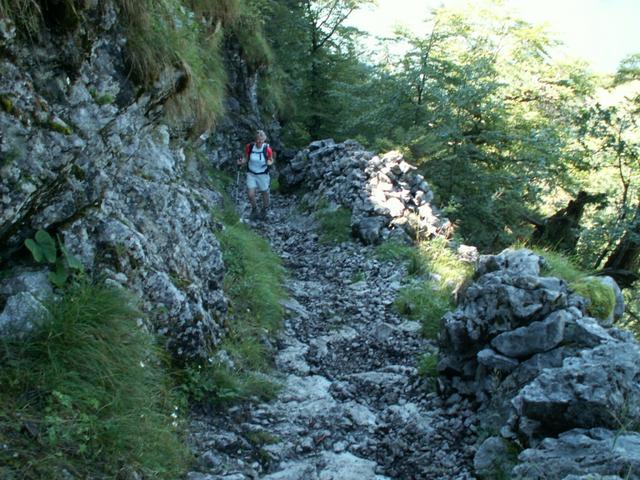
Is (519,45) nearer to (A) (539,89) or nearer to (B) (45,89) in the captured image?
(A) (539,89)

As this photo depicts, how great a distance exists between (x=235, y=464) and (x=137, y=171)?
336cm

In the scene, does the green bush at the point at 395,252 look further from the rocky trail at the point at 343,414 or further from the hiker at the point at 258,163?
the hiker at the point at 258,163

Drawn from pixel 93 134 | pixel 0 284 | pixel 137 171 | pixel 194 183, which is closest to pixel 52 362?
pixel 0 284

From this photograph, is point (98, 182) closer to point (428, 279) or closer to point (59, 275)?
point (59, 275)

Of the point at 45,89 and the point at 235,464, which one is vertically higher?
the point at 45,89

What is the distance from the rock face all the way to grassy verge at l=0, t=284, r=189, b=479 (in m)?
0.29

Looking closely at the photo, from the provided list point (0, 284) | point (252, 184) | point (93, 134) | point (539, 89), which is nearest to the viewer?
point (0, 284)

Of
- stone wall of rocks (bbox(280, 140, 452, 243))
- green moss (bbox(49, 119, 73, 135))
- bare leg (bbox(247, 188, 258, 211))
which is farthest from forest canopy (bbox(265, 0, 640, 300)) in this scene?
green moss (bbox(49, 119, 73, 135))

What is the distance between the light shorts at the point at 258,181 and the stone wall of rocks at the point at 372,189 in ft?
5.17

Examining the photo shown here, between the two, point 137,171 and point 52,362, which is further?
point 137,171

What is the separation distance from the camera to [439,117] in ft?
43.9

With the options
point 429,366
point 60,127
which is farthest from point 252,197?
point 60,127

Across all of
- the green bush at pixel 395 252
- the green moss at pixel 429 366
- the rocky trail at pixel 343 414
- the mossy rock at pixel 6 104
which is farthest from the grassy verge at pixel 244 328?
the mossy rock at pixel 6 104

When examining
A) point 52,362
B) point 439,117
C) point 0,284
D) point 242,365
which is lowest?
point 242,365
